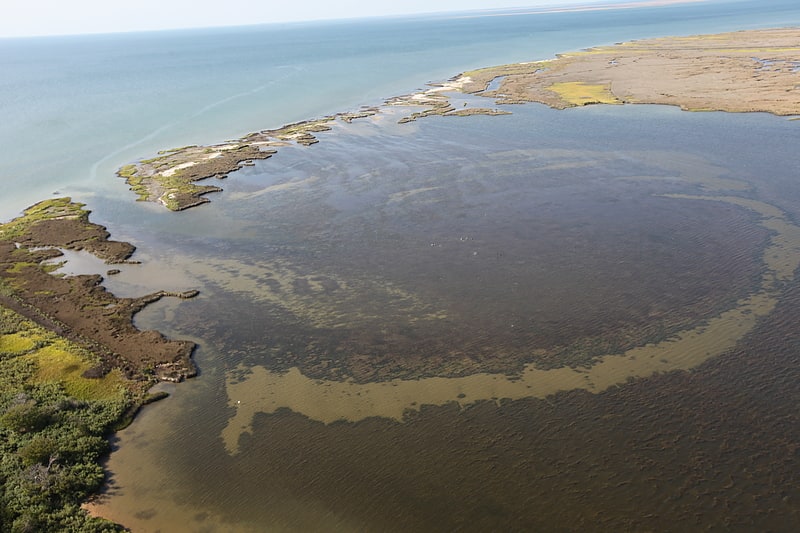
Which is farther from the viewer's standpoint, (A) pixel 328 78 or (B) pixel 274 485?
(A) pixel 328 78

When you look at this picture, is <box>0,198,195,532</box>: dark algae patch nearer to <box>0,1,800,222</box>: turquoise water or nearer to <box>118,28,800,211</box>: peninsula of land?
<box>118,28,800,211</box>: peninsula of land

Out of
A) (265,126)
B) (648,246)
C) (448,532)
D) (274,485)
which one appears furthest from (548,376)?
(265,126)

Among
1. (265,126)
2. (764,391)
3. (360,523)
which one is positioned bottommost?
(360,523)

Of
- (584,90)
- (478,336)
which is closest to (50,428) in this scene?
(478,336)

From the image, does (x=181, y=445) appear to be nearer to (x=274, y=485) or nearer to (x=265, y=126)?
(x=274, y=485)

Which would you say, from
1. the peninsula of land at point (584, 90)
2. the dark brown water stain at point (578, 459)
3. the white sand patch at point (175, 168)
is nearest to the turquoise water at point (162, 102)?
the white sand patch at point (175, 168)

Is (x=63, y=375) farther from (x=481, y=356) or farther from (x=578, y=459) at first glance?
(x=578, y=459)
